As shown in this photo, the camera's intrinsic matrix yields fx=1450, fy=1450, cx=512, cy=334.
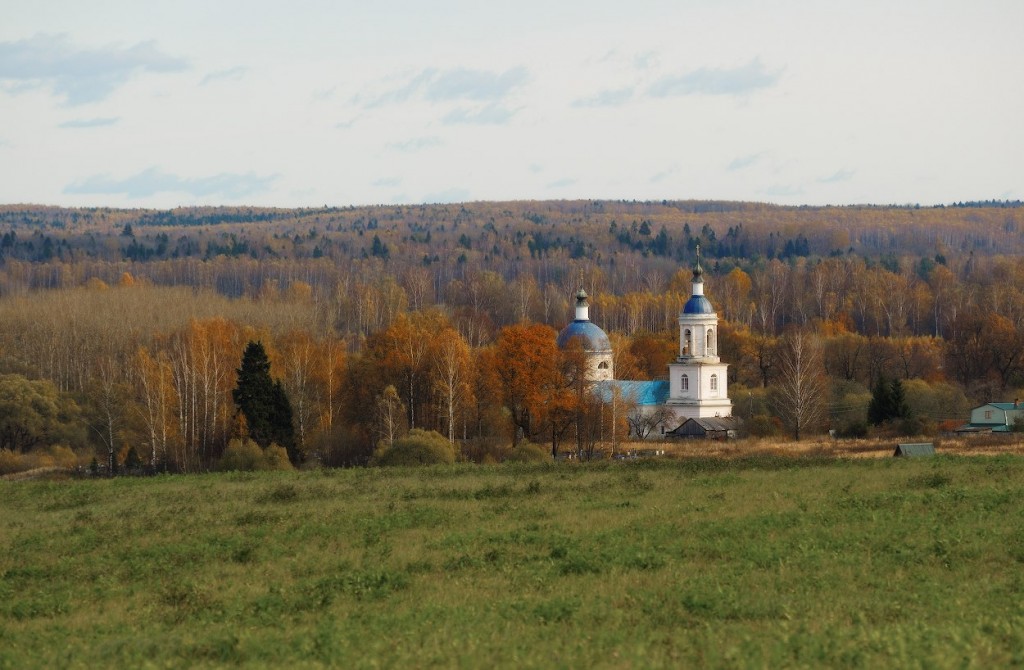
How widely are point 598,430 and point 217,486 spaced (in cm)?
2256

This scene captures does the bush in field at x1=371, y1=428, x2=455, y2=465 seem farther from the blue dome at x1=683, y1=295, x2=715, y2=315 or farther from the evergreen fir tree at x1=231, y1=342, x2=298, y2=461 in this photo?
the blue dome at x1=683, y1=295, x2=715, y2=315

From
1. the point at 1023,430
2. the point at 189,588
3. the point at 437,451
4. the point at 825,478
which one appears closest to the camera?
the point at 189,588

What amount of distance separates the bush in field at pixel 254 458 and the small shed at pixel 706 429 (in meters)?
24.0

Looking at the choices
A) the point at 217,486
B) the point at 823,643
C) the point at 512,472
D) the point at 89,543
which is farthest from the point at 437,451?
the point at 823,643

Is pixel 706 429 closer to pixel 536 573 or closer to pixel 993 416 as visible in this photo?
pixel 993 416

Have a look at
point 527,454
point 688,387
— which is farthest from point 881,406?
point 527,454

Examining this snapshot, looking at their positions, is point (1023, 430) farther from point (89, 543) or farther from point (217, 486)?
point (89, 543)

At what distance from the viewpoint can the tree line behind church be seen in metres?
57.1

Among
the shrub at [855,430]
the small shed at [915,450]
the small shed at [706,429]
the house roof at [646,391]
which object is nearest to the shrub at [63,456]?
the house roof at [646,391]

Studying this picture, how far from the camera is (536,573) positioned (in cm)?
2114

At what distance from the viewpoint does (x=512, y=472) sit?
127 feet

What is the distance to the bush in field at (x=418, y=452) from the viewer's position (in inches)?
1791

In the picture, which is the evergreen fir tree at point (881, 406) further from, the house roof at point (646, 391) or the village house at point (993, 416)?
the house roof at point (646, 391)

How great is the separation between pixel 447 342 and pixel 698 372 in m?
16.1
